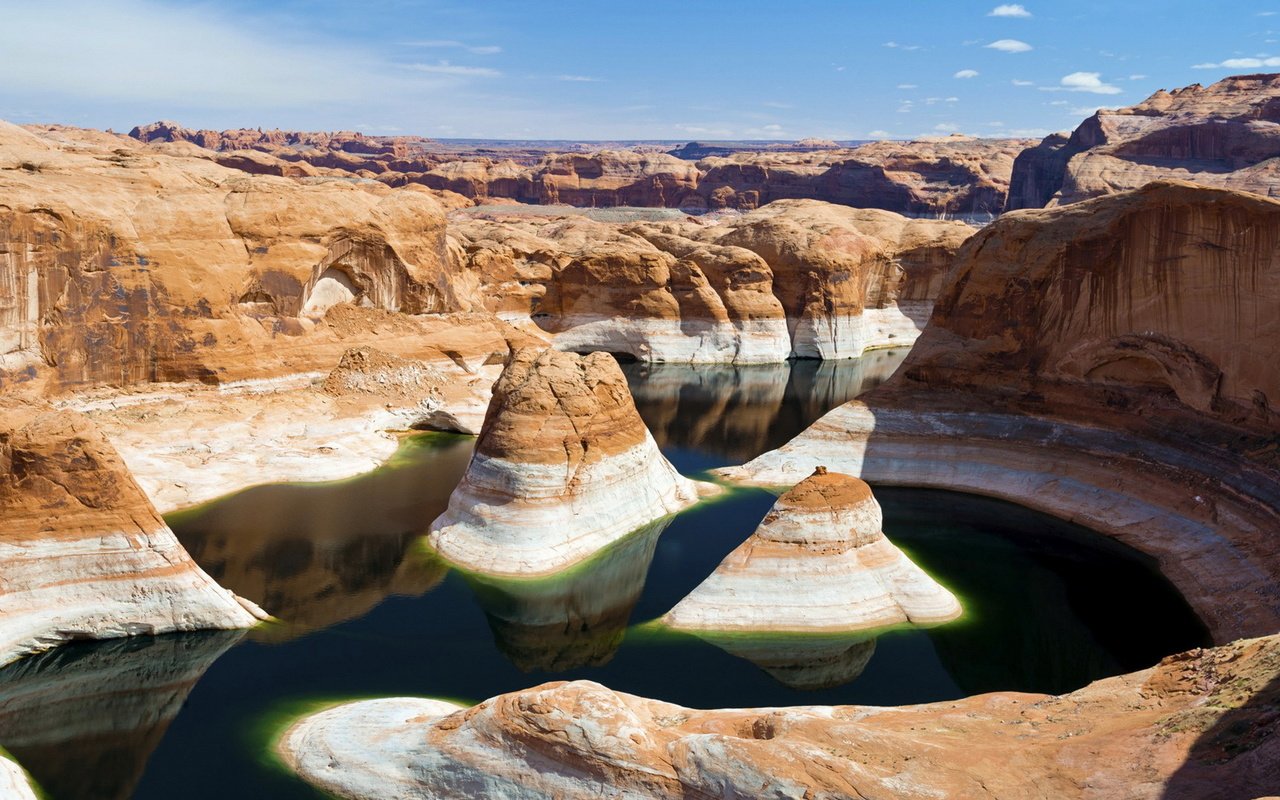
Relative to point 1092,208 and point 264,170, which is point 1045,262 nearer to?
point 1092,208

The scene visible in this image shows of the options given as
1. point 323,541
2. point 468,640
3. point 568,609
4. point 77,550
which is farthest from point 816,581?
point 77,550

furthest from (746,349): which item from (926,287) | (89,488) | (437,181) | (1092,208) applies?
(437,181)

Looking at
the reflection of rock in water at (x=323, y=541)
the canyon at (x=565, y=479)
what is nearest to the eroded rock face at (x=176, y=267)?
the canyon at (x=565, y=479)

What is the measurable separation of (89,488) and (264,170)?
90.7 meters

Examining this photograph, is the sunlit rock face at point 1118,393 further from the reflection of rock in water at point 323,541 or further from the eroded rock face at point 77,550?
the eroded rock face at point 77,550

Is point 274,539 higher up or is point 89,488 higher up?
point 89,488

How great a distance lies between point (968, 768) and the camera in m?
9.41

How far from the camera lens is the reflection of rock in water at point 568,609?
1697cm

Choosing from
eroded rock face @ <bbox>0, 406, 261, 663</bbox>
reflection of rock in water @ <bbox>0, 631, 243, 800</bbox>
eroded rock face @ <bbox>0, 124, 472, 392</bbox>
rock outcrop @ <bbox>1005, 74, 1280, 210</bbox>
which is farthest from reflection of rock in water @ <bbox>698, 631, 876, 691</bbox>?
rock outcrop @ <bbox>1005, 74, 1280, 210</bbox>

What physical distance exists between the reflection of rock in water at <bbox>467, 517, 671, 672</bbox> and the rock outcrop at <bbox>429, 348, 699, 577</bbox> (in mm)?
458

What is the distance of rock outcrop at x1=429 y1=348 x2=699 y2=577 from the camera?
67.2ft

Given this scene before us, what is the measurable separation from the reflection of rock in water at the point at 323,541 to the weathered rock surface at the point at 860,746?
21.2ft

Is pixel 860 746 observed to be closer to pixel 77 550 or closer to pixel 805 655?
pixel 805 655

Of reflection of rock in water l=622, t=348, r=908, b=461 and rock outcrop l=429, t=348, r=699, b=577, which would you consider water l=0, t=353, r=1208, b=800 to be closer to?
rock outcrop l=429, t=348, r=699, b=577
